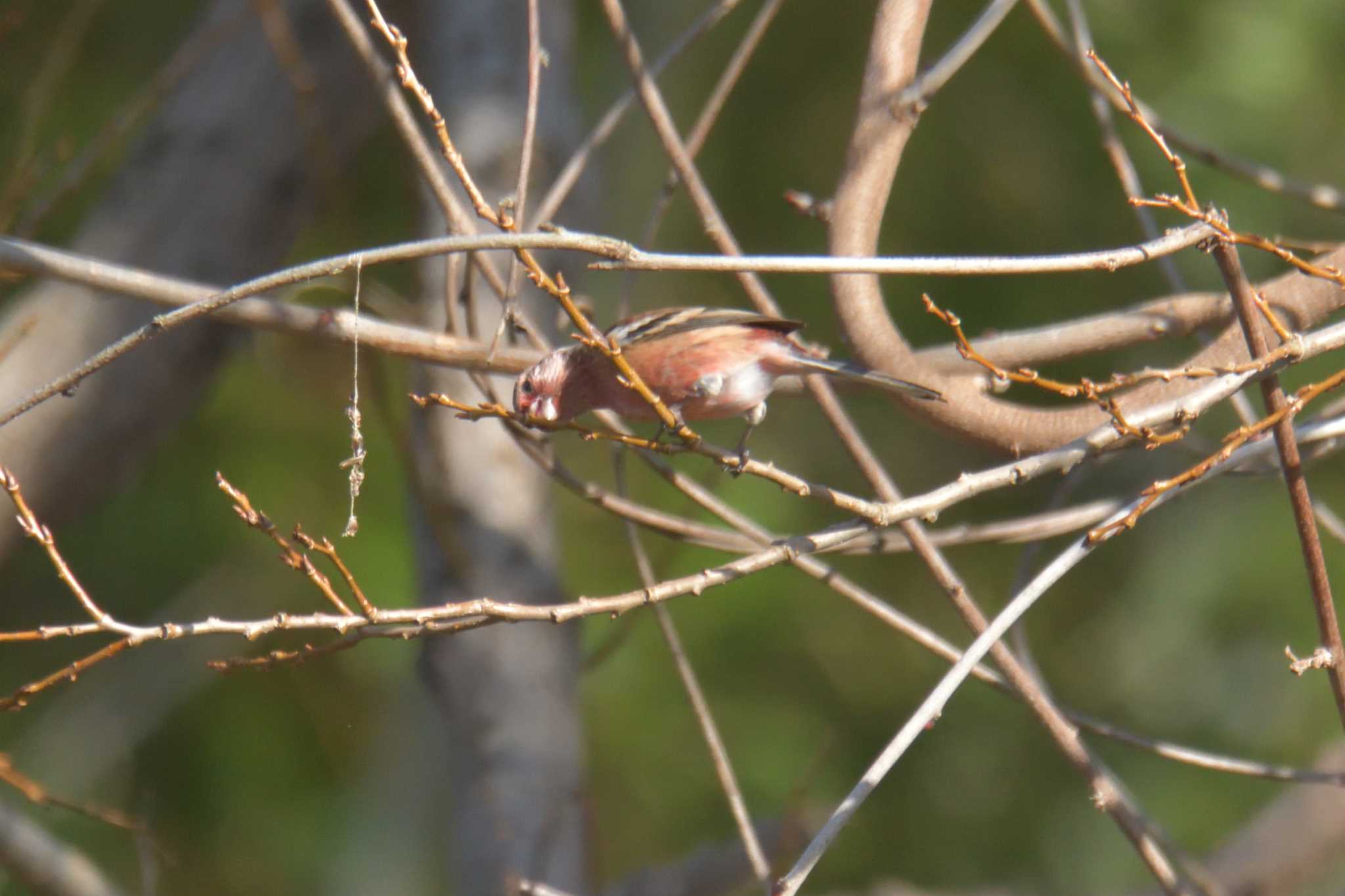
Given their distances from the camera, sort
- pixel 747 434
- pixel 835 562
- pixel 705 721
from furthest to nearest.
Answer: pixel 835 562, pixel 747 434, pixel 705 721

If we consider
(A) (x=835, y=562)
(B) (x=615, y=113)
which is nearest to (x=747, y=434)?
(B) (x=615, y=113)

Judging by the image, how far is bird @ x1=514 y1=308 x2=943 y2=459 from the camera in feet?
8.75

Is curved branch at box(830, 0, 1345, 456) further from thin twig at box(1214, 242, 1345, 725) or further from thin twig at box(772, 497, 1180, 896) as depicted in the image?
thin twig at box(772, 497, 1180, 896)

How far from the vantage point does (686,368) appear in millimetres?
2992

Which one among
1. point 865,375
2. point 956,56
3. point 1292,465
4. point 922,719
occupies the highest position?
point 956,56

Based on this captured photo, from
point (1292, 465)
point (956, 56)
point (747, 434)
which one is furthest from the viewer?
point (747, 434)

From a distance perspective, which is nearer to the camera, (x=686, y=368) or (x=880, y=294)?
(x=880, y=294)

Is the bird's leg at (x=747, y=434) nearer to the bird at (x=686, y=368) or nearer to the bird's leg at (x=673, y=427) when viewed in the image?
the bird at (x=686, y=368)

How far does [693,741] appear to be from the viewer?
21.4 feet

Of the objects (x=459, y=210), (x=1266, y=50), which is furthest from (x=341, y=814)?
(x=1266, y=50)

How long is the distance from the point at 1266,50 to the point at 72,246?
208 inches

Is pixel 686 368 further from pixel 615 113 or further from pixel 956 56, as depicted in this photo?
pixel 956 56

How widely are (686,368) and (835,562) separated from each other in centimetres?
452

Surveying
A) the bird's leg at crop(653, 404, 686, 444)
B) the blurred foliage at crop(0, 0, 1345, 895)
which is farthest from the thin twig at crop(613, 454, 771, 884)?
the blurred foliage at crop(0, 0, 1345, 895)
